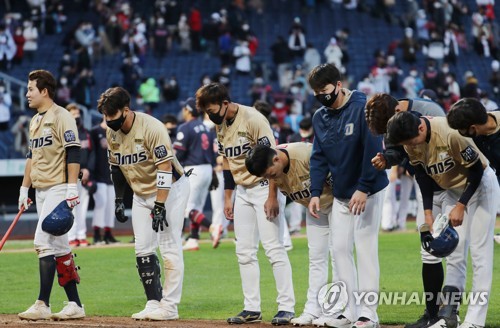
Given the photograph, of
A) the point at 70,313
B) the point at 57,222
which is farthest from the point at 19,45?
the point at 57,222

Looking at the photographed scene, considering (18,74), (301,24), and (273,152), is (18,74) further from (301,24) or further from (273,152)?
(273,152)

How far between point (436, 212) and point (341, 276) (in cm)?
97

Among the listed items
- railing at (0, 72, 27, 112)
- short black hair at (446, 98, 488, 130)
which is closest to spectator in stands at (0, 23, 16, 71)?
railing at (0, 72, 27, 112)

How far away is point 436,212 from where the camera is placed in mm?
8578

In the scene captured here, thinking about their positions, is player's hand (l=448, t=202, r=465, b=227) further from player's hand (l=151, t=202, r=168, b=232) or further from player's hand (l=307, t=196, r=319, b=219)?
player's hand (l=151, t=202, r=168, b=232)

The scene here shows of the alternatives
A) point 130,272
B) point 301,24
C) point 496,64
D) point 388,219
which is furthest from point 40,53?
point 130,272

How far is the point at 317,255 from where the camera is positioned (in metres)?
8.90

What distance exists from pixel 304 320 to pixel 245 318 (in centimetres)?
60

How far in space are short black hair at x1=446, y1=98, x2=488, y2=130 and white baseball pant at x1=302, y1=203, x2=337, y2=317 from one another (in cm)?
166

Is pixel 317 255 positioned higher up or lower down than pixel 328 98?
lower down

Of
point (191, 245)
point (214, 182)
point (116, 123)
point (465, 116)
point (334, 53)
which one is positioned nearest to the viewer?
point (465, 116)

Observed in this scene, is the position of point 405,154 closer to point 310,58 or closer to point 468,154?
point 468,154

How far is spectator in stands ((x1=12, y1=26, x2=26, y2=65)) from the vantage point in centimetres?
3166

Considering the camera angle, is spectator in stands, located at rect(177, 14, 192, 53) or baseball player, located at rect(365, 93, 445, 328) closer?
baseball player, located at rect(365, 93, 445, 328)
